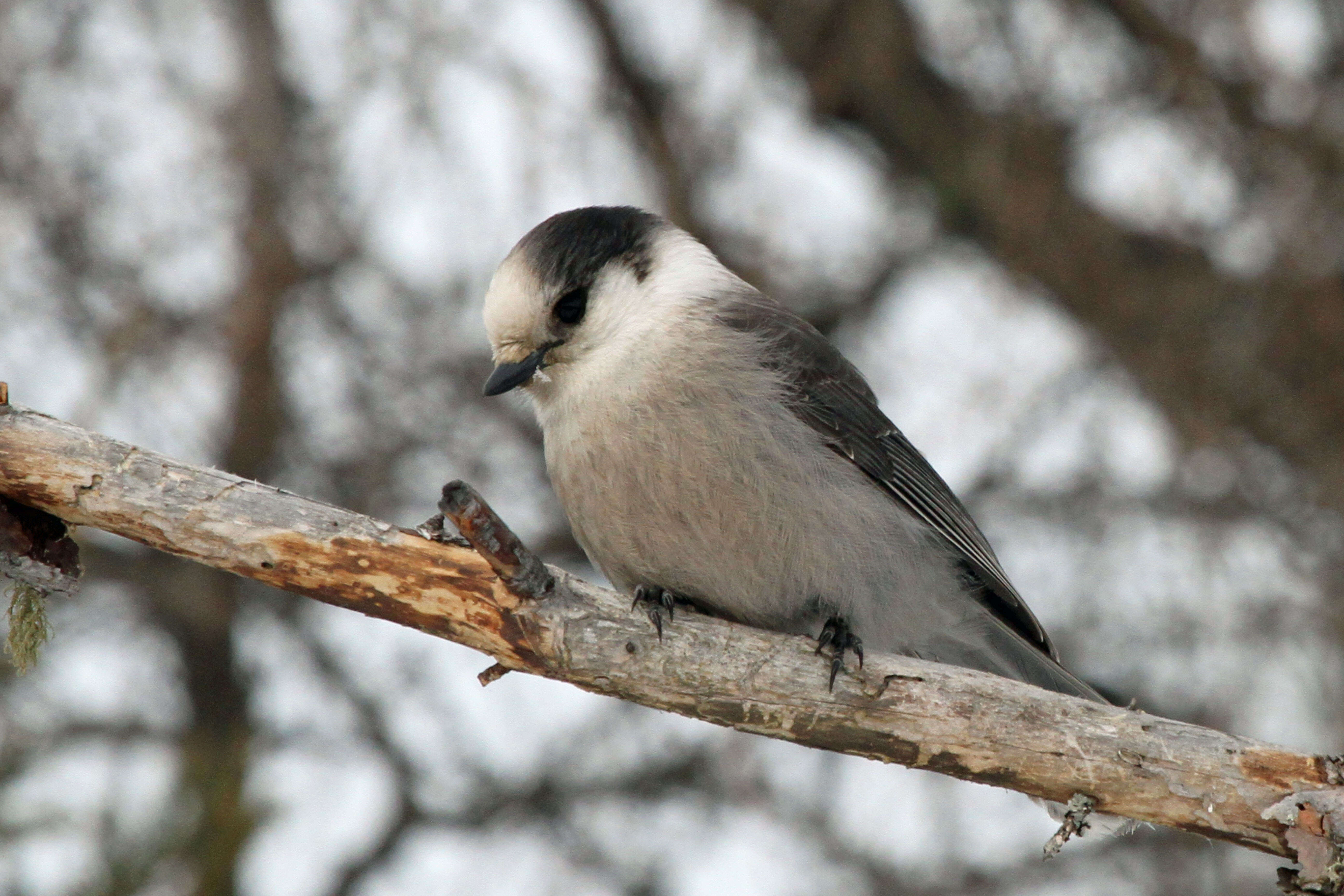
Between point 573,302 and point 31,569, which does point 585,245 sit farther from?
point 31,569

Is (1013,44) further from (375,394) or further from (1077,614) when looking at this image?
(375,394)

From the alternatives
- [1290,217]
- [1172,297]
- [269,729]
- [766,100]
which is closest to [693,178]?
[766,100]

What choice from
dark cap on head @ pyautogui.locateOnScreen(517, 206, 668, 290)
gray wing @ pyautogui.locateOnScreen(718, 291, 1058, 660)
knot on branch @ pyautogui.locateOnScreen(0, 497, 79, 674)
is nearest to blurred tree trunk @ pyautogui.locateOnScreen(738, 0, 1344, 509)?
gray wing @ pyautogui.locateOnScreen(718, 291, 1058, 660)

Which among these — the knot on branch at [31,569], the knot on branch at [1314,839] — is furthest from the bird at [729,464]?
the knot on branch at [31,569]

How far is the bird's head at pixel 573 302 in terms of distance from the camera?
11.8 feet

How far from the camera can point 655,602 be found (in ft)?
10.6

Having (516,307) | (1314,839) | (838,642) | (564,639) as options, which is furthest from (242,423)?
(1314,839)

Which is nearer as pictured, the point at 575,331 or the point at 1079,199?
the point at 575,331

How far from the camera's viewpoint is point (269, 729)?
572 cm

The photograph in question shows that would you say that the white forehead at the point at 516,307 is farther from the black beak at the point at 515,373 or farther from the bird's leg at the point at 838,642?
the bird's leg at the point at 838,642

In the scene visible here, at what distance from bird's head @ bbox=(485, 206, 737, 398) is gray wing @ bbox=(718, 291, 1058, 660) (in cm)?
21

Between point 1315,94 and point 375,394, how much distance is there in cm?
418

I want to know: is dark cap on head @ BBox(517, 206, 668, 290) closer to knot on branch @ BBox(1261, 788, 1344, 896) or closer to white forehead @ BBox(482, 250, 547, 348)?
white forehead @ BBox(482, 250, 547, 348)

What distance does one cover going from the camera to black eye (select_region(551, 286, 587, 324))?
366cm
